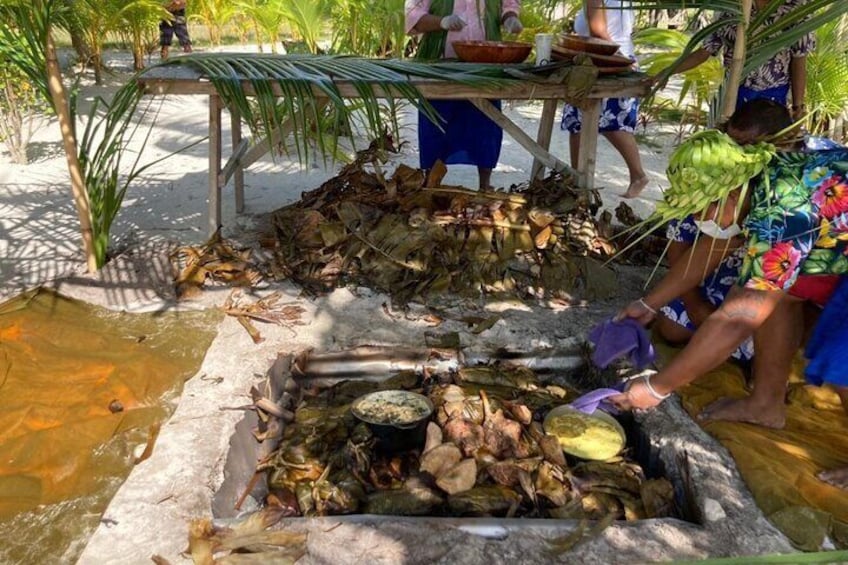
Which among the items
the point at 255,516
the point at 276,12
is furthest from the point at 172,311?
the point at 276,12

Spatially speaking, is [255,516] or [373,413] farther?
[373,413]

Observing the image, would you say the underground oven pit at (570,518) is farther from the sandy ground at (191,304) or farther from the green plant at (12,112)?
the green plant at (12,112)

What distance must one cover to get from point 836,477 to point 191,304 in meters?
2.72

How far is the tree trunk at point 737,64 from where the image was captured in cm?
212

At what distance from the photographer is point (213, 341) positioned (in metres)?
2.86

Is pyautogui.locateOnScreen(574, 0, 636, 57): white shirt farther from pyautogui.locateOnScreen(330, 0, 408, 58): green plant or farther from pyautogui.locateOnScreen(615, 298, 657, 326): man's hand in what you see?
pyautogui.locateOnScreen(330, 0, 408, 58): green plant

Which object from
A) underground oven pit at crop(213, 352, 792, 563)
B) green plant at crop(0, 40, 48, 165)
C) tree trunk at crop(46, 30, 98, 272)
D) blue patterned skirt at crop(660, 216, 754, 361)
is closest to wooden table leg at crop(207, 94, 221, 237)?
tree trunk at crop(46, 30, 98, 272)

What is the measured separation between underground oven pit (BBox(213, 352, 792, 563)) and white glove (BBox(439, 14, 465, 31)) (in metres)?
2.43

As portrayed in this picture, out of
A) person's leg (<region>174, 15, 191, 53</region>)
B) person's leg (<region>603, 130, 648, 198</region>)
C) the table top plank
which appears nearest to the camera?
the table top plank

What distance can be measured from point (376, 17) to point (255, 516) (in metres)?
6.51

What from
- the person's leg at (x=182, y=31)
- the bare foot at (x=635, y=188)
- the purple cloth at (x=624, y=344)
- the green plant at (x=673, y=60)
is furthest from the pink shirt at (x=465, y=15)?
the person's leg at (x=182, y=31)

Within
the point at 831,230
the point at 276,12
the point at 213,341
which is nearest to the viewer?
the point at 831,230

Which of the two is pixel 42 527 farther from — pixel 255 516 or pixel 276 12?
pixel 276 12

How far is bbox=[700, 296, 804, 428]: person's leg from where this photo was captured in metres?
2.34
